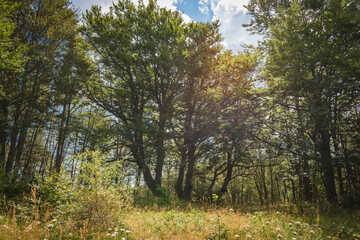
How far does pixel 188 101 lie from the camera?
45.0 feet

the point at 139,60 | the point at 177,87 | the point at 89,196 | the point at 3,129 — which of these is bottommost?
the point at 89,196

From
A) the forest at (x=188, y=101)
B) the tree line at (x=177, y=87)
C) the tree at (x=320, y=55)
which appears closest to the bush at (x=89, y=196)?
the forest at (x=188, y=101)

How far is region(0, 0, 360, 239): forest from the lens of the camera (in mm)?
5465

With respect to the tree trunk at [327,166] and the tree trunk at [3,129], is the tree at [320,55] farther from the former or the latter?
the tree trunk at [3,129]

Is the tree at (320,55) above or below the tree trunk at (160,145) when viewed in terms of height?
above

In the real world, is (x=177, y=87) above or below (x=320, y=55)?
above

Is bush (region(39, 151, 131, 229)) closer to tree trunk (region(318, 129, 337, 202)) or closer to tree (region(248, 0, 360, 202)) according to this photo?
tree (region(248, 0, 360, 202))

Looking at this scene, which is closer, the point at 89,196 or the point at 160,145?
the point at 89,196

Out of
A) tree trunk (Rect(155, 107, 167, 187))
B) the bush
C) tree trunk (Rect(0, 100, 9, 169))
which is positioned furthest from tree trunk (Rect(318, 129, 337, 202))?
tree trunk (Rect(0, 100, 9, 169))

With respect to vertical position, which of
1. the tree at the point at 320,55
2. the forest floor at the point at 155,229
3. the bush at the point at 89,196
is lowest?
the forest floor at the point at 155,229

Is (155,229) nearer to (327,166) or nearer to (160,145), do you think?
Answer: (327,166)

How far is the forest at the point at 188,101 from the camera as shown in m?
5.46

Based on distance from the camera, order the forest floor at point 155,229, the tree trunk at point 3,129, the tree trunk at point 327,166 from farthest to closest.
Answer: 1. the tree trunk at point 3,129
2. the tree trunk at point 327,166
3. the forest floor at point 155,229

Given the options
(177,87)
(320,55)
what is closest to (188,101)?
(177,87)
